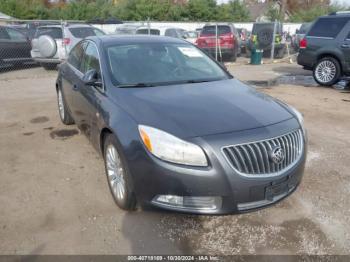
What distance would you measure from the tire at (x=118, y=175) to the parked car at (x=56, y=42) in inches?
363

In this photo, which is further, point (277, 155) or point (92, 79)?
point (92, 79)

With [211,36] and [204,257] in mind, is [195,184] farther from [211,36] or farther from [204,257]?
[211,36]

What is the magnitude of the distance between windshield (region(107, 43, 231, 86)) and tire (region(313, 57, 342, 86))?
20.6 ft

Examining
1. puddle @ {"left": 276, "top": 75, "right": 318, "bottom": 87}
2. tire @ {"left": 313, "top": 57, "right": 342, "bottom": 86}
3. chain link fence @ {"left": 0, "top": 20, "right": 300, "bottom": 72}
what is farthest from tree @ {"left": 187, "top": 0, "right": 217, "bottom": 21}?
tire @ {"left": 313, "top": 57, "right": 342, "bottom": 86}

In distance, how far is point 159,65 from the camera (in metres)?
3.84

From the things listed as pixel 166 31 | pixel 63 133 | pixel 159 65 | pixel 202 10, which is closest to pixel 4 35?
pixel 166 31

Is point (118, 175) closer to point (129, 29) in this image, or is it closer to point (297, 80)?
point (297, 80)

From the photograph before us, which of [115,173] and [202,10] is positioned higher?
[202,10]

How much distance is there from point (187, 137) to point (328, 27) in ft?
27.6

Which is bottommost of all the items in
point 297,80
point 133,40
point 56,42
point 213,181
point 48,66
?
point 297,80

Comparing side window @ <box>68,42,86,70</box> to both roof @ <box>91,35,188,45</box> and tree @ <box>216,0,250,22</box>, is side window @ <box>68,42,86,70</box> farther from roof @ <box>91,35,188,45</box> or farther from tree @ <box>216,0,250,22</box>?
tree @ <box>216,0,250,22</box>

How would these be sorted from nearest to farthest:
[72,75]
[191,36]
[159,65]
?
[159,65]
[72,75]
[191,36]

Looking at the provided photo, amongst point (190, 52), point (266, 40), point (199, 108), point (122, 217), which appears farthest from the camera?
point (266, 40)

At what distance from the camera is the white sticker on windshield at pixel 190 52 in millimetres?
4230
